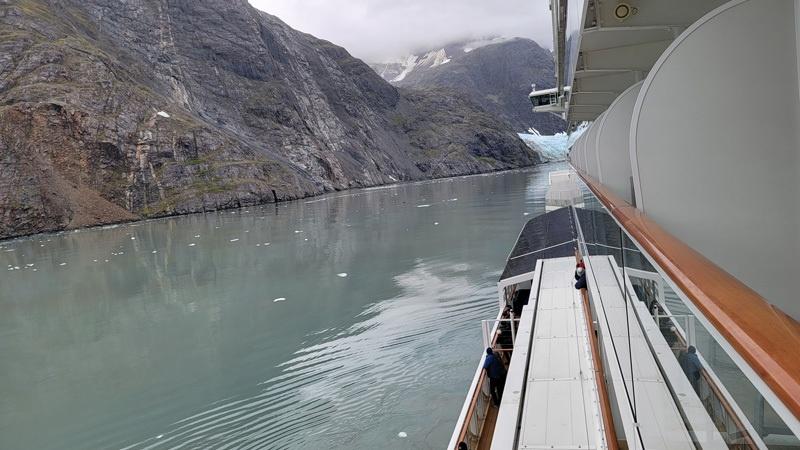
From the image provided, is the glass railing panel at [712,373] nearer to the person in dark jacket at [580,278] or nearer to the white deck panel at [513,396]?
the white deck panel at [513,396]

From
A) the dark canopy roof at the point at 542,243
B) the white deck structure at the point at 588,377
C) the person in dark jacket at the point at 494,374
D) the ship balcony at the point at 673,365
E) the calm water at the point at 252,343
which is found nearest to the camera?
A: the ship balcony at the point at 673,365

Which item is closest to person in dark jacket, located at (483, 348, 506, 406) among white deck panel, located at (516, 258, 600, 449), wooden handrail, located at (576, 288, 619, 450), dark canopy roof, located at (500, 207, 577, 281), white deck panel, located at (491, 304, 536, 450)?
white deck panel, located at (491, 304, 536, 450)

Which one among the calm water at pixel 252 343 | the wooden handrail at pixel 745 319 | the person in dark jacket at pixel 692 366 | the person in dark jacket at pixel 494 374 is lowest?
the calm water at pixel 252 343

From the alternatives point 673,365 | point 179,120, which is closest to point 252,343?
point 673,365

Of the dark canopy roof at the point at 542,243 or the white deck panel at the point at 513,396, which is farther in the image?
the dark canopy roof at the point at 542,243

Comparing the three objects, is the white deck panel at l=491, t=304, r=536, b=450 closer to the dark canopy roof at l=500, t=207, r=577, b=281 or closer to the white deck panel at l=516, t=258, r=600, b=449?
the white deck panel at l=516, t=258, r=600, b=449

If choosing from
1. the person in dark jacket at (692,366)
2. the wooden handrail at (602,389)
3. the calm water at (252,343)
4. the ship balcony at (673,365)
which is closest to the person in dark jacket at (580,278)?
the wooden handrail at (602,389)

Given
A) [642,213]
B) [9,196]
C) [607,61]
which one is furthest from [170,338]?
[9,196]
